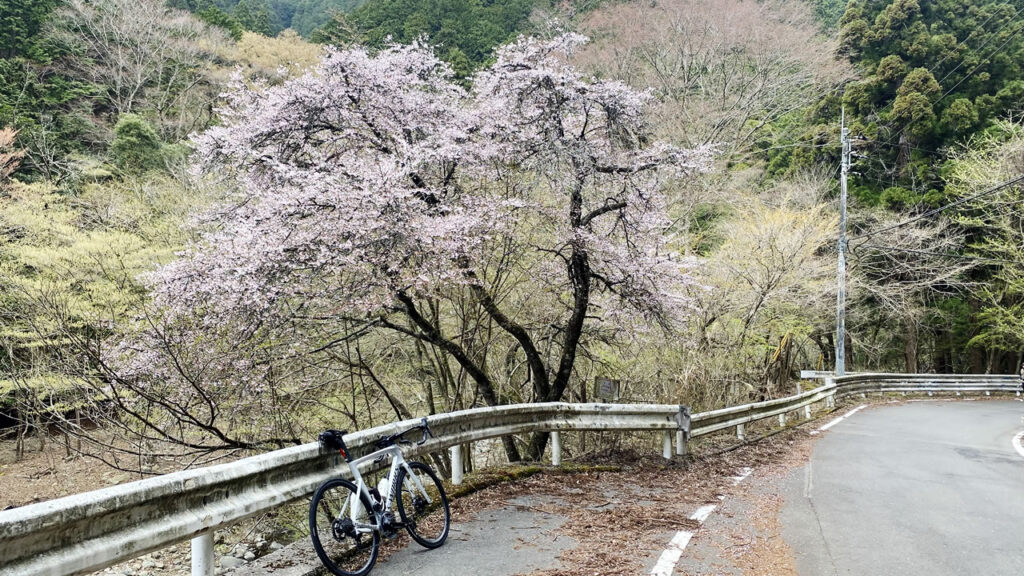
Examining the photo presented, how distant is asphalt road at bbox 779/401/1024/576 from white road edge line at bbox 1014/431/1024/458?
0.17m

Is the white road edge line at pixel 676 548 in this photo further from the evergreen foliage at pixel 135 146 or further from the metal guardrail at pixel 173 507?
the evergreen foliage at pixel 135 146

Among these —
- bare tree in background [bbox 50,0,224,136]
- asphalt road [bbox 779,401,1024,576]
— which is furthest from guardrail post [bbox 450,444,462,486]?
bare tree in background [bbox 50,0,224,136]

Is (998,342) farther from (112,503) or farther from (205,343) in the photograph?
(112,503)

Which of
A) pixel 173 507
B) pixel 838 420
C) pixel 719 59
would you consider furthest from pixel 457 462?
pixel 719 59

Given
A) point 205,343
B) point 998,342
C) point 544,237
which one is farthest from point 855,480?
point 998,342

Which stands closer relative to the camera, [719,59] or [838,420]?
[838,420]

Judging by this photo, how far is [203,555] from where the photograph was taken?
338 cm

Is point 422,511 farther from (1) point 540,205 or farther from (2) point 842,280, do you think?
(2) point 842,280

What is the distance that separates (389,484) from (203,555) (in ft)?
5.24

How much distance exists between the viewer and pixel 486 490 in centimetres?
695

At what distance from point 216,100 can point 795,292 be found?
84.6 ft

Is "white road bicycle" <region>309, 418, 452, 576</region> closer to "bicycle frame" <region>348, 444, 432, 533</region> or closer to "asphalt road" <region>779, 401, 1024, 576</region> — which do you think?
"bicycle frame" <region>348, 444, 432, 533</region>

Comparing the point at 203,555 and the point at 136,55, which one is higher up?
the point at 136,55

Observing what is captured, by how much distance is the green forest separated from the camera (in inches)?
371
